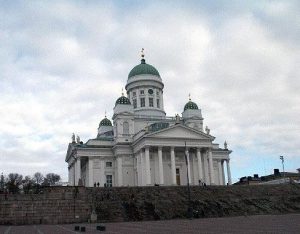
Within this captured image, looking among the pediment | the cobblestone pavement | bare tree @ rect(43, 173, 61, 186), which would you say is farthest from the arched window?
bare tree @ rect(43, 173, 61, 186)

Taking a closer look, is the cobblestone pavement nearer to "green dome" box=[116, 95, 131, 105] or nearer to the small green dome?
"green dome" box=[116, 95, 131, 105]

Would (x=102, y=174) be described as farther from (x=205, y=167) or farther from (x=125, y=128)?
(x=205, y=167)

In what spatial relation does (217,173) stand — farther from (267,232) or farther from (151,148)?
(267,232)

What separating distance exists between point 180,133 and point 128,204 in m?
26.4

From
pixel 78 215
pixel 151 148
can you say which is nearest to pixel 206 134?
pixel 151 148

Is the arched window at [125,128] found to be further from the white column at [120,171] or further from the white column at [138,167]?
the white column at [138,167]

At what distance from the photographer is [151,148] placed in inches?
2879

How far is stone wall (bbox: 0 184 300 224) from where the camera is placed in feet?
157

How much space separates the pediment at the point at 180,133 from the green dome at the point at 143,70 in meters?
19.4

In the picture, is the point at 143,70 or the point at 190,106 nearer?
the point at 143,70

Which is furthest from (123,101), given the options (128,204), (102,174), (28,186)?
(128,204)

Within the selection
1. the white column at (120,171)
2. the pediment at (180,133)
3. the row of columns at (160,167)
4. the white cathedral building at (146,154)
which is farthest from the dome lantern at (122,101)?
the pediment at (180,133)

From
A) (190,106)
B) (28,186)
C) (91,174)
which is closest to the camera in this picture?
(91,174)

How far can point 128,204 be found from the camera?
50156 millimetres
